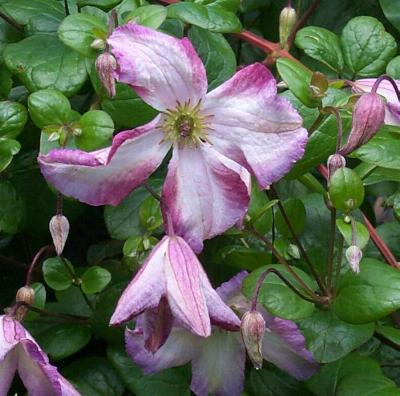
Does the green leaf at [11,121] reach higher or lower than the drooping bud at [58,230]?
higher

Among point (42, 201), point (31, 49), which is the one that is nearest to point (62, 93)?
point (31, 49)

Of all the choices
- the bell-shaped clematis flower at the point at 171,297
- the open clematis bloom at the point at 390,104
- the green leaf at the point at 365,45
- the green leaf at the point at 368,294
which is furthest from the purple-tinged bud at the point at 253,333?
the green leaf at the point at 365,45

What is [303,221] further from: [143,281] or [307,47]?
[143,281]

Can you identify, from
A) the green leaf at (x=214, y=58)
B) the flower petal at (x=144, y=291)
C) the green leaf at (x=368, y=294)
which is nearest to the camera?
the flower petal at (x=144, y=291)

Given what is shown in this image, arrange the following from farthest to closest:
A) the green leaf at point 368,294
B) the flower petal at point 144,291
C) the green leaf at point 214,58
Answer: the green leaf at point 214,58
the green leaf at point 368,294
the flower petal at point 144,291

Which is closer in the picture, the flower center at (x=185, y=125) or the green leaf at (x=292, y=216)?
the flower center at (x=185, y=125)

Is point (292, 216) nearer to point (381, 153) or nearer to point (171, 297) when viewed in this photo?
point (381, 153)

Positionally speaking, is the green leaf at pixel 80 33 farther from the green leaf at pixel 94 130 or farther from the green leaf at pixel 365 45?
the green leaf at pixel 365 45

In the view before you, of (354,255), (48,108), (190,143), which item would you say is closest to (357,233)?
(354,255)
